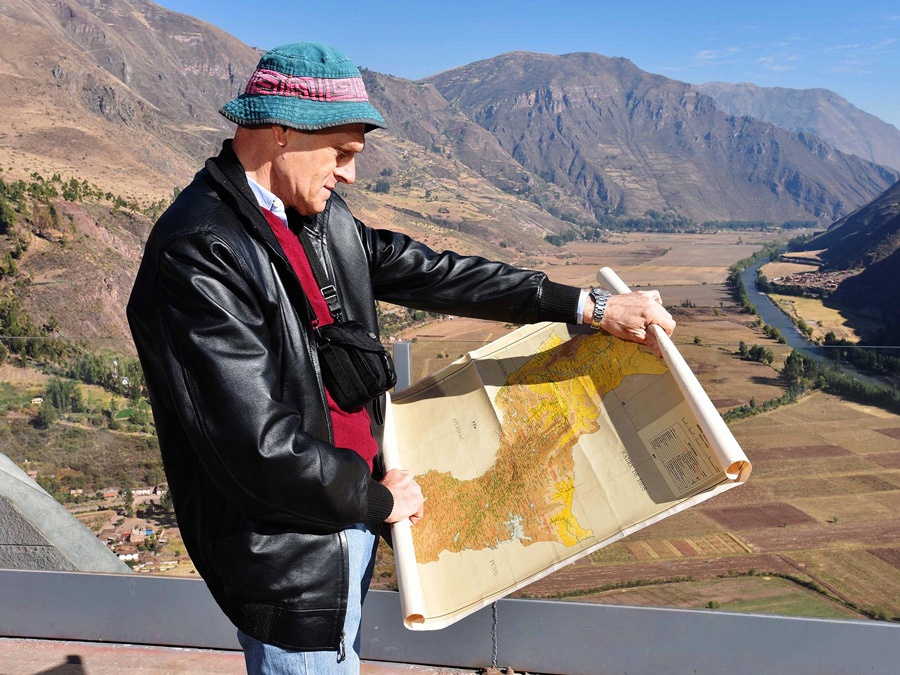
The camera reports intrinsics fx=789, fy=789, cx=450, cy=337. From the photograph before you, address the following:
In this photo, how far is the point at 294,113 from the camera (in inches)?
50.1

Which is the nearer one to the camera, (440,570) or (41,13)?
(440,570)

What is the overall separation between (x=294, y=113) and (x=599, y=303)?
2.63 feet

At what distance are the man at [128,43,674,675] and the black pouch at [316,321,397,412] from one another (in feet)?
0.10

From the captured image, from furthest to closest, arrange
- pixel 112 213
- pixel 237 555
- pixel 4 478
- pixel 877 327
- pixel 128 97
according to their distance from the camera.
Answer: pixel 128 97 → pixel 877 327 → pixel 112 213 → pixel 4 478 → pixel 237 555

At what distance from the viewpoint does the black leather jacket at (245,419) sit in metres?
1.19

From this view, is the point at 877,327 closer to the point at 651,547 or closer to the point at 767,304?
the point at 767,304

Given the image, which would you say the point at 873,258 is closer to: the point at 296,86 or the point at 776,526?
the point at 776,526

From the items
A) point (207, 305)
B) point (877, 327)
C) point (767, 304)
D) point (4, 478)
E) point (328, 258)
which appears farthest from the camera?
point (767, 304)

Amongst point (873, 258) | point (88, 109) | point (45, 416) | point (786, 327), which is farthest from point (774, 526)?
point (88, 109)

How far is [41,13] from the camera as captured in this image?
152 meters

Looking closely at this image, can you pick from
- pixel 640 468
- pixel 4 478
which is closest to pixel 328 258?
pixel 640 468

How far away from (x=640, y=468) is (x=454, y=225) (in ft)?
403

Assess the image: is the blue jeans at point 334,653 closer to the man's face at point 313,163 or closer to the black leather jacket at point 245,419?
the black leather jacket at point 245,419

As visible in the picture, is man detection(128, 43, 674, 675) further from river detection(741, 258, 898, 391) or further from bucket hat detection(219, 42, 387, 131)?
river detection(741, 258, 898, 391)
